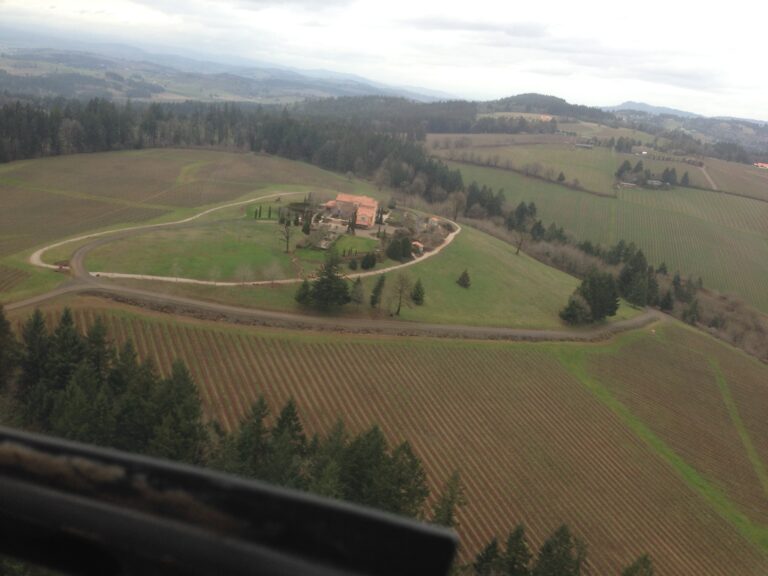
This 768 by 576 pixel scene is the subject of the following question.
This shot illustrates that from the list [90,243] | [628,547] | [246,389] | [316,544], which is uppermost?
[316,544]

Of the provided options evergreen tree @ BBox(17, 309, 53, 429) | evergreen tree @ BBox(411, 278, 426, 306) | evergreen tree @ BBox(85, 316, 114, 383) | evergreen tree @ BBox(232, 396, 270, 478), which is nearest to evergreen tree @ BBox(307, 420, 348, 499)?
evergreen tree @ BBox(232, 396, 270, 478)

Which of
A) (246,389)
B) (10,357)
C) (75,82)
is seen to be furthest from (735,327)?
(75,82)

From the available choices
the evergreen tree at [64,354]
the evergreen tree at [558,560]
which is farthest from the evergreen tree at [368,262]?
the evergreen tree at [558,560]

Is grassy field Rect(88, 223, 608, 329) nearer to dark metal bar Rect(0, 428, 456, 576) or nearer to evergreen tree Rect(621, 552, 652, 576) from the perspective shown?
evergreen tree Rect(621, 552, 652, 576)

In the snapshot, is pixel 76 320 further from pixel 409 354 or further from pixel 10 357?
pixel 409 354

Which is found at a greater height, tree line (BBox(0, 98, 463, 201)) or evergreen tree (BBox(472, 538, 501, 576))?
tree line (BBox(0, 98, 463, 201))

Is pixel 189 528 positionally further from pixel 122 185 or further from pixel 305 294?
pixel 122 185

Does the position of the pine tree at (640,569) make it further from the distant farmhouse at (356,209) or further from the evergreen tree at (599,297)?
the distant farmhouse at (356,209)
